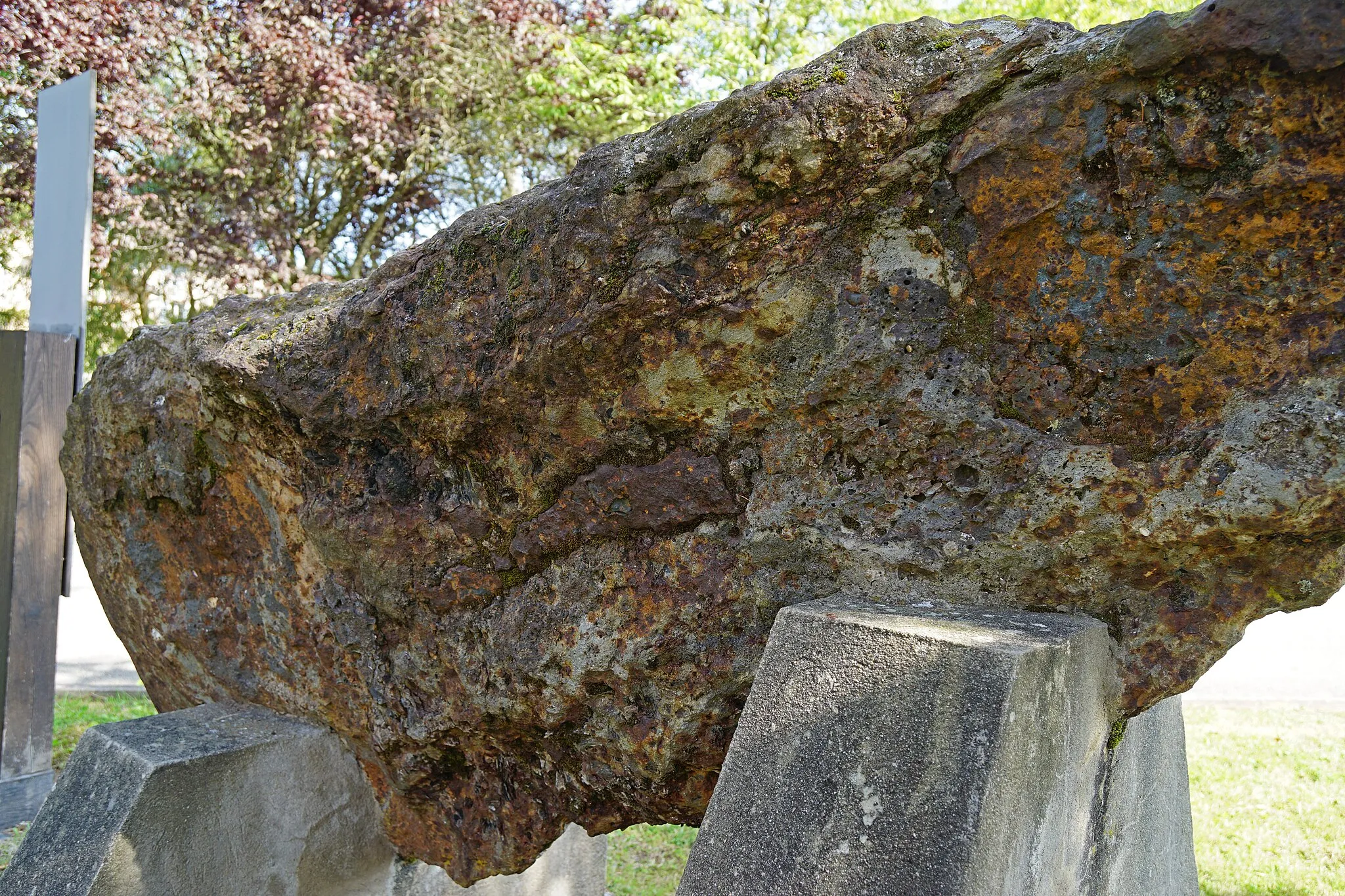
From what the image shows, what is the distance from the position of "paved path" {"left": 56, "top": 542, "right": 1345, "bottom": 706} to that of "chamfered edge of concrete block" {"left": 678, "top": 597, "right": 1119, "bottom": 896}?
5030mm

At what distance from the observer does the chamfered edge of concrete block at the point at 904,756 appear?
137cm

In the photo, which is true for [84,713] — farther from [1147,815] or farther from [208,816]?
[1147,815]

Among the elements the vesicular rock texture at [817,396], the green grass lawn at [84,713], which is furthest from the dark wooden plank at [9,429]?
the vesicular rock texture at [817,396]

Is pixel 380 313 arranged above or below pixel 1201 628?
above

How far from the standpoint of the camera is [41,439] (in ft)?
15.4

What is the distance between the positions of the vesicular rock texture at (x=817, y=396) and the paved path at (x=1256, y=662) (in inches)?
169

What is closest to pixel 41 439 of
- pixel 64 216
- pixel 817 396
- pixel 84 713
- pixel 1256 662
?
pixel 64 216

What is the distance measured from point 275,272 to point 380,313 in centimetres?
927

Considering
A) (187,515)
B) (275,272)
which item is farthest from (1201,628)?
(275,272)

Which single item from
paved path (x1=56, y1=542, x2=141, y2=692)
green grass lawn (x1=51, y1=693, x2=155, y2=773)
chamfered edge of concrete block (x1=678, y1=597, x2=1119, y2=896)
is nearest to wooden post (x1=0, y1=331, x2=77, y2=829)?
green grass lawn (x1=51, y1=693, x2=155, y2=773)

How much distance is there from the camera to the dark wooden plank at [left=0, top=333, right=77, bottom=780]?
457 centimetres

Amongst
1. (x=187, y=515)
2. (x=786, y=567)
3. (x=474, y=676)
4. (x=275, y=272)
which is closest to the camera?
(x=786, y=567)

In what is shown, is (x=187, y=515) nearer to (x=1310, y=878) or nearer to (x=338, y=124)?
(x=1310, y=878)

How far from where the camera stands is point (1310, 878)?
12.2ft
